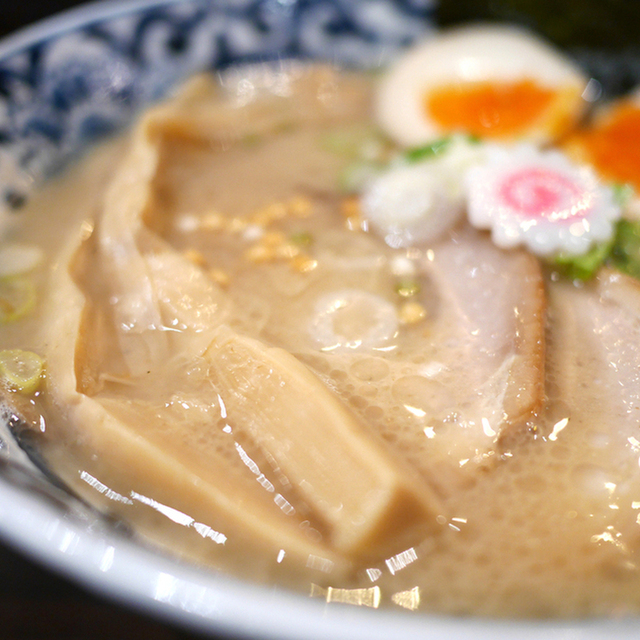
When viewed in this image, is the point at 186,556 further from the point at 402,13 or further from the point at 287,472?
the point at 402,13

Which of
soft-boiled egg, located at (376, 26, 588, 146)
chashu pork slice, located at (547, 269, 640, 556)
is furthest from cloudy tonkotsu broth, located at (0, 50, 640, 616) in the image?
soft-boiled egg, located at (376, 26, 588, 146)

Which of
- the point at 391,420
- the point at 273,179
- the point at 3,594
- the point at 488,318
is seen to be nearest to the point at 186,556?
the point at 391,420

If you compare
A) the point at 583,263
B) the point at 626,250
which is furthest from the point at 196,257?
the point at 626,250

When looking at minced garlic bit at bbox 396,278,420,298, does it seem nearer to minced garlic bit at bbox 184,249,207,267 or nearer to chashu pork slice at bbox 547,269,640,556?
chashu pork slice at bbox 547,269,640,556

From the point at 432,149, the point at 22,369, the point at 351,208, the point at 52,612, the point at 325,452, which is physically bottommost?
the point at 52,612

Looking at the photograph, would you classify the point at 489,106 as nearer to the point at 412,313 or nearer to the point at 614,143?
the point at 614,143

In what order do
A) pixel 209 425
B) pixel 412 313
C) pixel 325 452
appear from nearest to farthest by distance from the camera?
pixel 325 452 < pixel 209 425 < pixel 412 313
